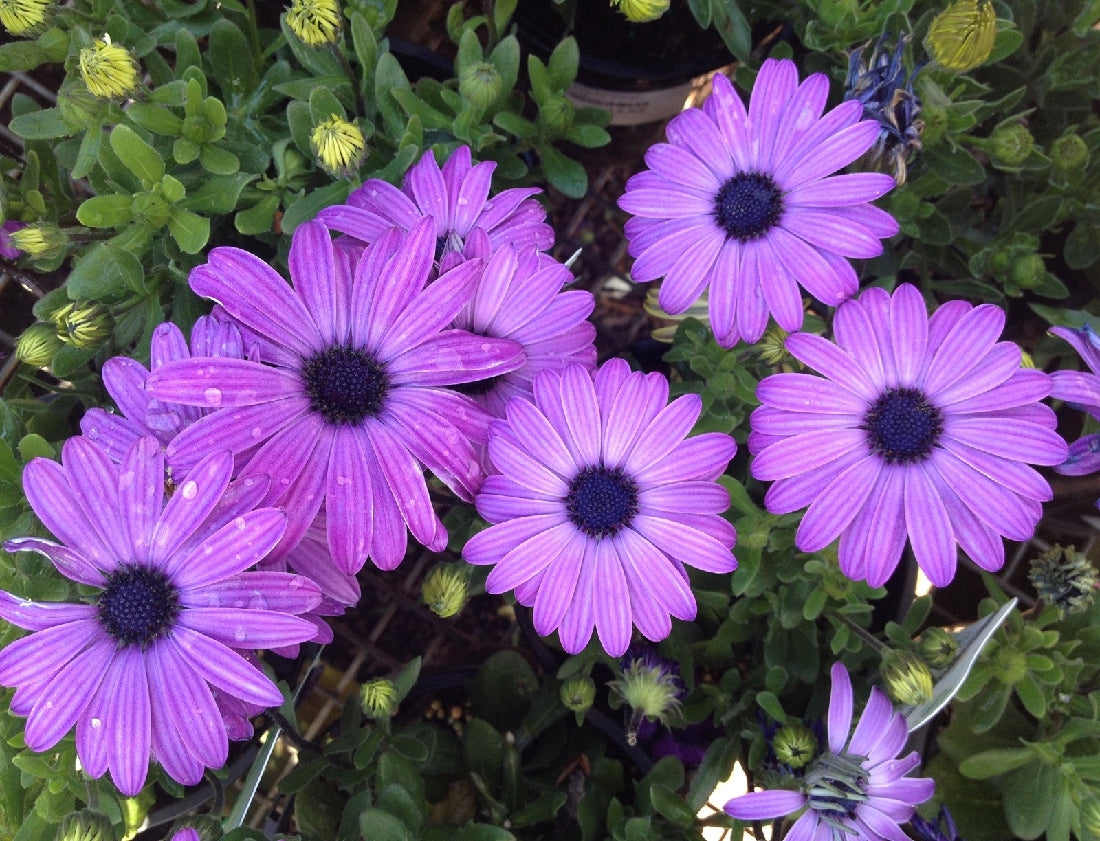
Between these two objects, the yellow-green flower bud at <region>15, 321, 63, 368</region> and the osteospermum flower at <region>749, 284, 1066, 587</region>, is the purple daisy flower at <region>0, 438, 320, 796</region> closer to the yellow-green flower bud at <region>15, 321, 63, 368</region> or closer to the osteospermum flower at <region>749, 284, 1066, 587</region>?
the yellow-green flower bud at <region>15, 321, 63, 368</region>

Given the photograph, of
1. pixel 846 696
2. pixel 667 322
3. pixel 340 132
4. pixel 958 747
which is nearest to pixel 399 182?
pixel 340 132

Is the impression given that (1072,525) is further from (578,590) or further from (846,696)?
(578,590)

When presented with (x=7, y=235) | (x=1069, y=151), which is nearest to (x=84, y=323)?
(x=7, y=235)

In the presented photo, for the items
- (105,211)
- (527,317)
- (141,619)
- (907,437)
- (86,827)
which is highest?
(907,437)

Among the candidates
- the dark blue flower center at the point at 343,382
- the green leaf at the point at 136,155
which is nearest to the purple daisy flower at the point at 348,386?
the dark blue flower center at the point at 343,382

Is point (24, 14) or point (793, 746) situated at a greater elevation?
point (24, 14)

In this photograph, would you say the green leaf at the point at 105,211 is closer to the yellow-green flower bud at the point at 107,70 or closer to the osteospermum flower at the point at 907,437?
the yellow-green flower bud at the point at 107,70

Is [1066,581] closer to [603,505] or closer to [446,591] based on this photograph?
[603,505]

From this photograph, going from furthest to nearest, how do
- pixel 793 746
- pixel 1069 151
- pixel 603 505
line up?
pixel 1069 151 < pixel 793 746 < pixel 603 505
